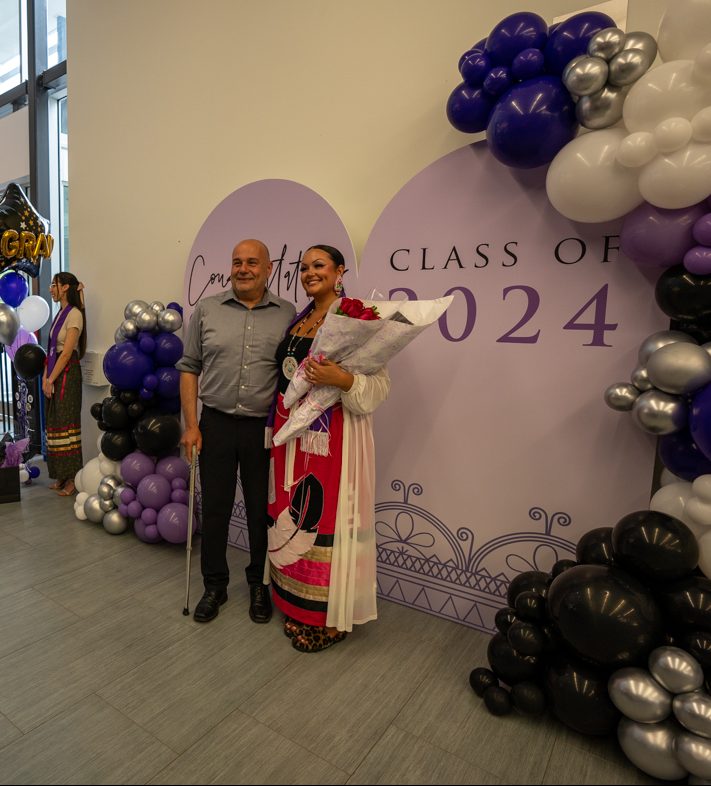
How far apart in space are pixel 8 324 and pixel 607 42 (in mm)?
4113

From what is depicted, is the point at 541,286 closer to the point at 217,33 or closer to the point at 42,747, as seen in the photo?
the point at 42,747

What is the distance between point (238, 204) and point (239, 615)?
6.84 feet

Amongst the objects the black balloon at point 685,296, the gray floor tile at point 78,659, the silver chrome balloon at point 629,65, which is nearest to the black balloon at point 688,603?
the black balloon at point 685,296

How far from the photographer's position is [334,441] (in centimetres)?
185

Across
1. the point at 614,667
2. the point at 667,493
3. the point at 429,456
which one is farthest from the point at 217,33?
Answer: the point at 614,667

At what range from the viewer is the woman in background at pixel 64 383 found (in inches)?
138

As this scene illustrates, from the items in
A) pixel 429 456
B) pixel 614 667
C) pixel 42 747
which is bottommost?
pixel 42 747

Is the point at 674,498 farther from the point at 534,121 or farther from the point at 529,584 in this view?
the point at 534,121

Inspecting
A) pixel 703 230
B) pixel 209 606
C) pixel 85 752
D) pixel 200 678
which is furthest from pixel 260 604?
pixel 703 230

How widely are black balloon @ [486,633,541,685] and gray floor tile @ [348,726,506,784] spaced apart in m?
0.28

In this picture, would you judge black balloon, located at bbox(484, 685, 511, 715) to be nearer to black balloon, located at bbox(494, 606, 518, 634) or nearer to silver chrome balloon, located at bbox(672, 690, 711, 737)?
black balloon, located at bbox(494, 606, 518, 634)

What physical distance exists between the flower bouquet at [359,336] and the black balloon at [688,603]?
1.05 metres

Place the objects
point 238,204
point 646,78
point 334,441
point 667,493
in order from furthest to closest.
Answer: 1. point 238,204
2. point 334,441
3. point 667,493
4. point 646,78

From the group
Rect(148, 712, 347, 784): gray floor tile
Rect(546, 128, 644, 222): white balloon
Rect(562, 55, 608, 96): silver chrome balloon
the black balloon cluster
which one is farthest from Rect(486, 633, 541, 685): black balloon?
Rect(562, 55, 608, 96): silver chrome balloon
